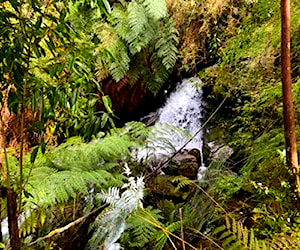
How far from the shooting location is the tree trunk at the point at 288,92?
135 centimetres

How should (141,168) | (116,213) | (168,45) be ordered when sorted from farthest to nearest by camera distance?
1. (168,45)
2. (141,168)
3. (116,213)

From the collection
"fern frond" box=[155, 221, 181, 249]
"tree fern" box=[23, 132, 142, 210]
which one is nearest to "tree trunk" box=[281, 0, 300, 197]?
"fern frond" box=[155, 221, 181, 249]

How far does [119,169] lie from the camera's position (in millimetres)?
2307

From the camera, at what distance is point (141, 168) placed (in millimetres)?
2402

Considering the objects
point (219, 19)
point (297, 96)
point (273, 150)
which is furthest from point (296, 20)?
point (219, 19)

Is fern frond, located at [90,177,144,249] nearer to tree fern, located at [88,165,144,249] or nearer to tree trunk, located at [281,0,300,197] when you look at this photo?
tree fern, located at [88,165,144,249]

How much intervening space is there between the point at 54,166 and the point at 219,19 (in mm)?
2262

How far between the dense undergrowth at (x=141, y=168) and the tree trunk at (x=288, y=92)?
9cm

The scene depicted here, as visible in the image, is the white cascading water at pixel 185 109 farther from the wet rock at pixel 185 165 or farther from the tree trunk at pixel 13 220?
the tree trunk at pixel 13 220

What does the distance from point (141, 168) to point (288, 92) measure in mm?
1230

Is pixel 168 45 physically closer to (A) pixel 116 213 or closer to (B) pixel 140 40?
(B) pixel 140 40

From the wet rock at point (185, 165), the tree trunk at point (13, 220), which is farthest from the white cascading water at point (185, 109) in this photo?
the tree trunk at point (13, 220)

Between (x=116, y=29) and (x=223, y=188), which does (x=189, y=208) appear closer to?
(x=223, y=188)

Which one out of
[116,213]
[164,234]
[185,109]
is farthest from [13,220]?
[185,109]
